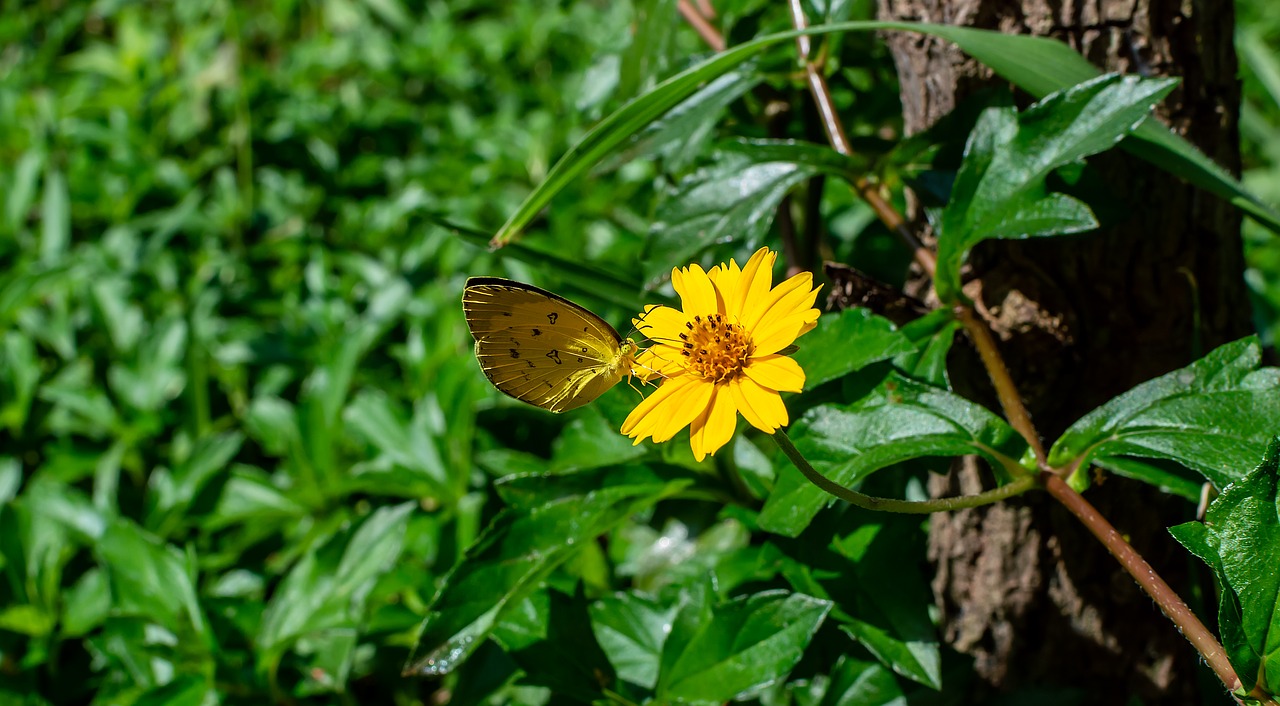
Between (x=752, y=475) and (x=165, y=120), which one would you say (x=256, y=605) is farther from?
(x=165, y=120)

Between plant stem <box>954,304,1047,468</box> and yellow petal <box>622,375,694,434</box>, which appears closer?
yellow petal <box>622,375,694,434</box>

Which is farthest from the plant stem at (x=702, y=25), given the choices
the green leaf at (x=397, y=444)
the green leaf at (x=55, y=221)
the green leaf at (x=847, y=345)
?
the green leaf at (x=55, y=221)

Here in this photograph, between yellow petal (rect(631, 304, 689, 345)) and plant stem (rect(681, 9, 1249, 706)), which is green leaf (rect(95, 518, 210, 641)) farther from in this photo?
plant stem (rect(681, 9, 1249, 706))

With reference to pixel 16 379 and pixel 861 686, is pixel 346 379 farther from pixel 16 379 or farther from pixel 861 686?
pixel 861 686

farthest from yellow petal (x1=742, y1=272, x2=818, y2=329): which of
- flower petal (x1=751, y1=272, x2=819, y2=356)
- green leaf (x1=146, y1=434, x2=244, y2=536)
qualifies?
green leaf (x1=146, y1=434, x2=244, y2=536)

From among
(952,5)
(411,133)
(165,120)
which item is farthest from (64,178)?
(952,5)
